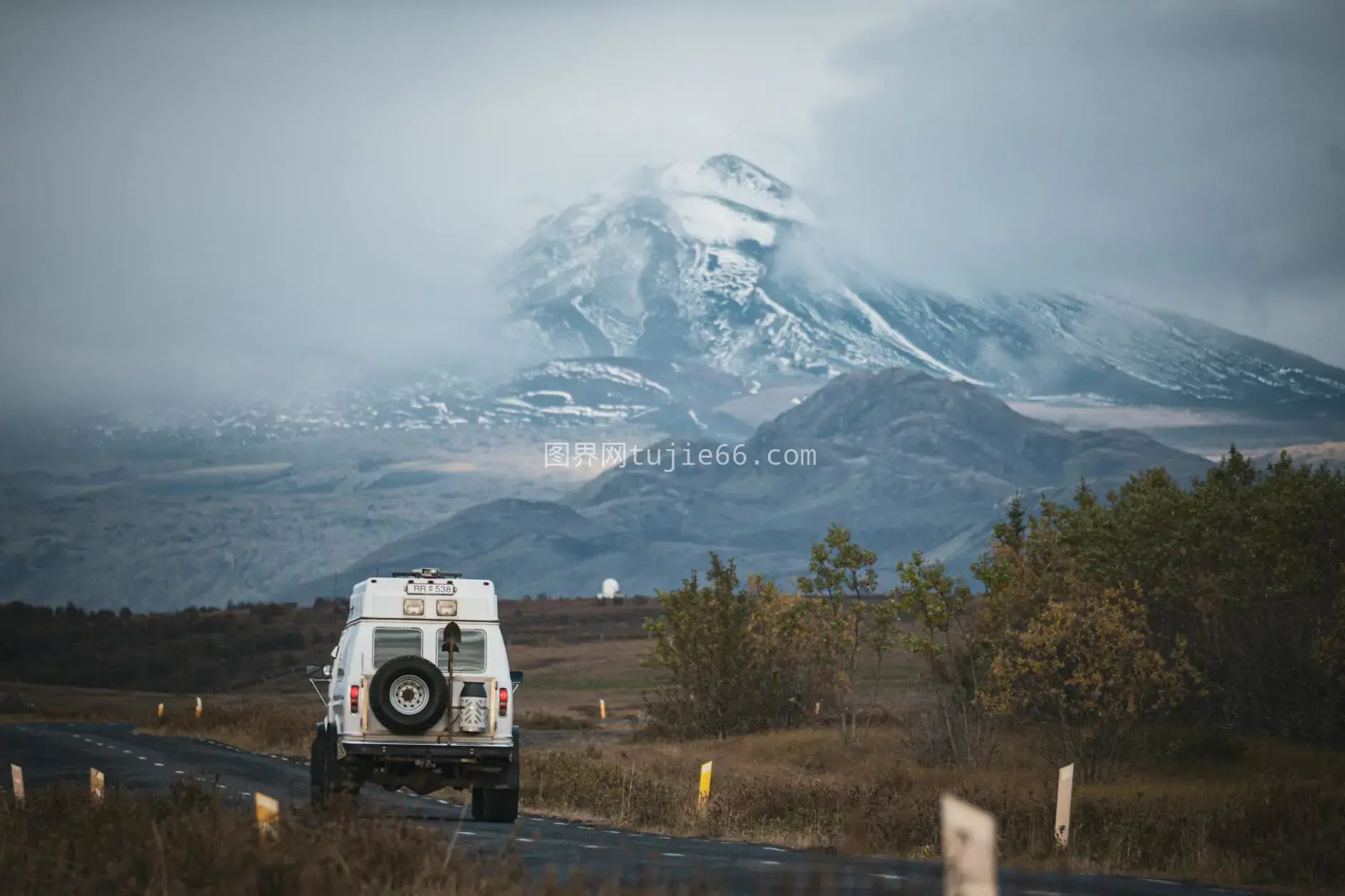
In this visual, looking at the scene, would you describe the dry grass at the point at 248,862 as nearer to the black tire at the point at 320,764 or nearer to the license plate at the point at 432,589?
the black tire at the point at 320,764

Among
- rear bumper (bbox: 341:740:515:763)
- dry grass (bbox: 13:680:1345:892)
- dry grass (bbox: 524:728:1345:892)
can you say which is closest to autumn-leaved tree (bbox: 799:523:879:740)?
dry grass (bbox: 13:680:1345:892)

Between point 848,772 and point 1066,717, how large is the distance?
5355 mm

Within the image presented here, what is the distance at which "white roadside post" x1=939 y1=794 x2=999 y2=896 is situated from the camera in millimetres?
6055

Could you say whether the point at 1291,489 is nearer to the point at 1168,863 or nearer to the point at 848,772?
the point at 848,772

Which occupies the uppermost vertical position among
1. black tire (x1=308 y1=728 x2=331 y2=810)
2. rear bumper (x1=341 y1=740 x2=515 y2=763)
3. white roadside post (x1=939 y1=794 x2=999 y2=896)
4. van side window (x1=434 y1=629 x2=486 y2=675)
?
van side window (x1=434 y1=629 x2=486 y2=675)

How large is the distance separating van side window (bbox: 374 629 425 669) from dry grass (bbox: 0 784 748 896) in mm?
8034

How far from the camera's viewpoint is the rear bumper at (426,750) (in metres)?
21.6

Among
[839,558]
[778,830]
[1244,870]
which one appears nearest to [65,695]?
[839,558]

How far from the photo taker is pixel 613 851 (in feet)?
65.1

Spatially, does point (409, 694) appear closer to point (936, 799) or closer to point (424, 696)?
point (424, 696)

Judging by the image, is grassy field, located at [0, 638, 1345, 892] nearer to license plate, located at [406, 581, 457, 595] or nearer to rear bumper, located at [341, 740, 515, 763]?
rear bumper, located at [341, 740, 515, 763]

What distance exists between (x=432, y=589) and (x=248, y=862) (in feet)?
39.1

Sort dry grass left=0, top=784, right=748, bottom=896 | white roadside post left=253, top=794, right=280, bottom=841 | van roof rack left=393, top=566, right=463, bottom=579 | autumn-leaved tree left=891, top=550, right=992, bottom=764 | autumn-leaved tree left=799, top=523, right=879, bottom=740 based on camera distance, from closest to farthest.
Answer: dry grass left=0, top=784, right=748, bottom=896 → white roadside post left=253, top=794, right=280, bottom=841 → van roof rack left=393, top=566, right=463, bottom=579 → autumn-leaved tree left=891, top=550, right=992, bottom=764 → autumn-leaved tree left=799, top=523, right=879, bottom=740

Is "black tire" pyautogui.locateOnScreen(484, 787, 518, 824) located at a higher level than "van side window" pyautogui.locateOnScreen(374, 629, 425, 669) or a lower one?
lower
